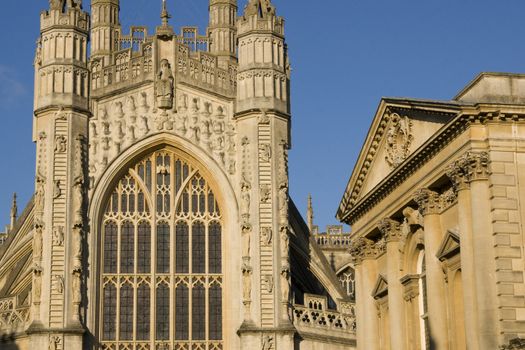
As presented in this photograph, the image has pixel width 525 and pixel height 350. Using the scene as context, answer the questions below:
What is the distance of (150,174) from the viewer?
45.6 m

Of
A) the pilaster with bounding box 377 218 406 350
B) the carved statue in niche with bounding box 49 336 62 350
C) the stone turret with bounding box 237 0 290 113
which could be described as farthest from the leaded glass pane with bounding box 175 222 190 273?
the pilaster with bounding box 377 218 406 350

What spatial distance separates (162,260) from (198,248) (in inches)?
53.0

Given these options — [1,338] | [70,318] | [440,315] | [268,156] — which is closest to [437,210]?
[440,315]

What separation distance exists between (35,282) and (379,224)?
12.7 meters

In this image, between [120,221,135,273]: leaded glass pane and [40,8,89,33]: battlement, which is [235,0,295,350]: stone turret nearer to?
[120,221,135,273]: leaded glass pane

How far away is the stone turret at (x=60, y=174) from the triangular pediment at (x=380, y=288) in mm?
10400

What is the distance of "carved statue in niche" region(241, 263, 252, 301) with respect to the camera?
1715 inches

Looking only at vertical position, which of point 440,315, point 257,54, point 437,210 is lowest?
point 440,315

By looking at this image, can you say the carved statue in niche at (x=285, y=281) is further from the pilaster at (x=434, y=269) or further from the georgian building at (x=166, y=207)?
the pilaster at (x=434, y=269)

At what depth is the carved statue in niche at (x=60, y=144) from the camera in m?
44.0

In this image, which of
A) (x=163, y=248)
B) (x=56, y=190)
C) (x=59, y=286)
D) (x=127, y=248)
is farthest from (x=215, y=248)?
(x=56, y=190)

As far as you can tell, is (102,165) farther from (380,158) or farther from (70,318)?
(380,158)

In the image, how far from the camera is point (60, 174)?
4388cm

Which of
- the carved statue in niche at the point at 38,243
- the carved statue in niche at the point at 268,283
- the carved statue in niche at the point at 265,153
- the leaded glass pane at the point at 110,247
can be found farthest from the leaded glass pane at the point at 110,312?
the carved statue in niche at the point at 265,153
